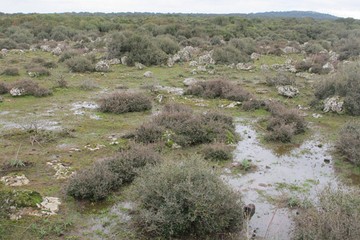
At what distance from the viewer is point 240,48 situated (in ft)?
93.5

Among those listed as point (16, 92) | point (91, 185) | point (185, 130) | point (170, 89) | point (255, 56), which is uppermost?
point (91, 185)

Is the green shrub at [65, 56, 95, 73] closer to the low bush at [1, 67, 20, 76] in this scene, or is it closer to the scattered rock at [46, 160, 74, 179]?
the low bush at [1, 67, 20, 76]

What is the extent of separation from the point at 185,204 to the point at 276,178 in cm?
341

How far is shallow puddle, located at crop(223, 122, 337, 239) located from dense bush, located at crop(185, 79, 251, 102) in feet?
12.9

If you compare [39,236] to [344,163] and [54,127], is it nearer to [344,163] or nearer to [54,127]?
[54,127]

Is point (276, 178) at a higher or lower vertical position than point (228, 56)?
lower

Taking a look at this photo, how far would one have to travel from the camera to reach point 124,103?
44.3 ft

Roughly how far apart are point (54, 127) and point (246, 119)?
663 cm

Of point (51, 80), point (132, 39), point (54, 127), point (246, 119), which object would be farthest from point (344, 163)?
point (132, 39)

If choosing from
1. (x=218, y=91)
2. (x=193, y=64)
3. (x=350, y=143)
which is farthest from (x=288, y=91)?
(x=193, y=64)

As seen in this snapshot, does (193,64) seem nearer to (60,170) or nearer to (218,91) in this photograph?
(218,91)

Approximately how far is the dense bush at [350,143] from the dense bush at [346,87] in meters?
3.02

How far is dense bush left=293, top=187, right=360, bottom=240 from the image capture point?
17.2 feet

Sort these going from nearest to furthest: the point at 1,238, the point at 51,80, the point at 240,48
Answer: the point at 1,238 < the point at 51,80 < the point at 240,48
